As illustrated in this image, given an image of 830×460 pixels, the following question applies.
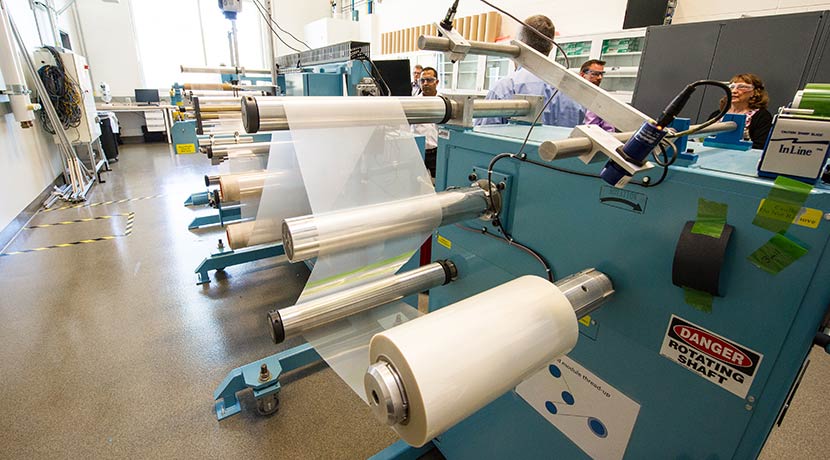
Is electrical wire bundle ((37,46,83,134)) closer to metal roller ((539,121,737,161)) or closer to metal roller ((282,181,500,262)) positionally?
metal roller ((282,181,500,262))

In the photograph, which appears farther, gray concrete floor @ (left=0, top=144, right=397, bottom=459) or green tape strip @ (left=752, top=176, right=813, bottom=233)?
gray concrete floor @ (left=0, top=144, right=397, bottom=459)

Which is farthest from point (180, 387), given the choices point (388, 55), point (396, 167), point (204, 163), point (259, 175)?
point (388, 55)

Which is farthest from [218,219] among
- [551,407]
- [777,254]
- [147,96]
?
[147,96]

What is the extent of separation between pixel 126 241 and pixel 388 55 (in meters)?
5.59

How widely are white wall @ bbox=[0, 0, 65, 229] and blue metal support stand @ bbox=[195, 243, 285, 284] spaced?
1992 millimetres

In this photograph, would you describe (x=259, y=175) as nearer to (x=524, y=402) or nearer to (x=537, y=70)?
(x=537, y=70)

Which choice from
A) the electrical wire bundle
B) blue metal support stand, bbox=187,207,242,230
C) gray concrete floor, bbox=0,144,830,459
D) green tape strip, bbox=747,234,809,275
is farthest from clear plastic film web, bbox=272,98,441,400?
the electrical wire bundle

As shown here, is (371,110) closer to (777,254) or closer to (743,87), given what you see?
(777,254)

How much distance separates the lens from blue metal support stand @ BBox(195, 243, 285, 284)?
102 inches

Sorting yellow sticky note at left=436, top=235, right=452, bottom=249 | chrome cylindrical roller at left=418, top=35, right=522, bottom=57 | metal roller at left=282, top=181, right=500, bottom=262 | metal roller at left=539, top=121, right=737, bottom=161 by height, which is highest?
chrome cylindrical roller at left=418, top=35, right=522, bottom=57

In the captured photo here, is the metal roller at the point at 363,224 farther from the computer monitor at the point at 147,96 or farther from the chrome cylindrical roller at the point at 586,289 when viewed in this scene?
the computer monitor at the point at 147,96

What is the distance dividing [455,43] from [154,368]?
6.61 feet

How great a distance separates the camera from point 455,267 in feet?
3.26

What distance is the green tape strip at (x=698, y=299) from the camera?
598mm
